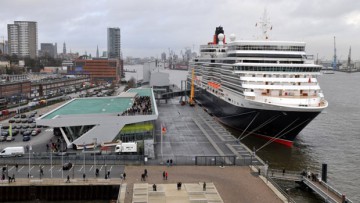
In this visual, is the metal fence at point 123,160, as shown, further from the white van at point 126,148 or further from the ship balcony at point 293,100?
the ship balcony at point 293,100

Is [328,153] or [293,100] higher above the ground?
[293,100]

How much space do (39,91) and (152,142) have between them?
61.9 meters

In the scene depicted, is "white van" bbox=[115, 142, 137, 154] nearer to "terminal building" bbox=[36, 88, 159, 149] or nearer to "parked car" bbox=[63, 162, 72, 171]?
"terminal building" bbox=[36, 88, 159, 149]

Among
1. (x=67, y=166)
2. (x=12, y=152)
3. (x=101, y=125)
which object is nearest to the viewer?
(x=67, y=166)

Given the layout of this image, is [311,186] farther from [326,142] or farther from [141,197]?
[326,142]

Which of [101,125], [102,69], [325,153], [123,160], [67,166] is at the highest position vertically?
[102,69]

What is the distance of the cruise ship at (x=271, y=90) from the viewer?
38.2m

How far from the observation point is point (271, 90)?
40500mm

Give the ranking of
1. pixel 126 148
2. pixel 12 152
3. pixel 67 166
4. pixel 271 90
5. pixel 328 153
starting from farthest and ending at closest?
pixel 271 90
pixel 328 153
pixel 126 148
pixel 12 152
pixel 67 166

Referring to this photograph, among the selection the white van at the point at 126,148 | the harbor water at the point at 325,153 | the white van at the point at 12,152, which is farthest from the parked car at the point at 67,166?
the harbor water at the point at 325,153

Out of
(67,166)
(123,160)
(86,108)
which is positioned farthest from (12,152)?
(86,108)

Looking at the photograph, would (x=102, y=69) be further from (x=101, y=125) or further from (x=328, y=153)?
(x=328, y=153)

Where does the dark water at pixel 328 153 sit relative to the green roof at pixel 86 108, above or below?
below

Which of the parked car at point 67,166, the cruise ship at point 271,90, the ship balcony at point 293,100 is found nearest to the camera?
the parked car at point 67,166
